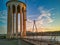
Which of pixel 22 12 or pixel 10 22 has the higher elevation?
pixel 22 12

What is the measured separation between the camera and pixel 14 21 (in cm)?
2491

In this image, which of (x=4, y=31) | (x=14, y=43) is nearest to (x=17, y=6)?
(x=4, y=31)

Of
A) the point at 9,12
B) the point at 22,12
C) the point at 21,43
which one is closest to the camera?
the point at 21,43

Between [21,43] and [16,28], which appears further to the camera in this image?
[16,28]

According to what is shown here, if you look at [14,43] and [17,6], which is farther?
[17,6]

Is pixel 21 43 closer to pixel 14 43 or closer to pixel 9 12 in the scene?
pixel 14 43

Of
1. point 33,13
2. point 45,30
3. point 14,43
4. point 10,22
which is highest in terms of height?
point 33,13

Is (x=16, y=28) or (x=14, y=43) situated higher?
(x=16, y=28)

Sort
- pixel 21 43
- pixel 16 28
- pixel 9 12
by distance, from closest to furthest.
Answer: pixel 21 43 → pixel 16 28 → pixel 9 12

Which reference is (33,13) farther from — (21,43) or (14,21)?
(21,43)

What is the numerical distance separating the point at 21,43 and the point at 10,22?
7.39 m

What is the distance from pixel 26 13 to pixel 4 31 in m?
6.35

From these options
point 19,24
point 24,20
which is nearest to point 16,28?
point 19,24

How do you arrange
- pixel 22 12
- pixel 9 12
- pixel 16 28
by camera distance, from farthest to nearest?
pixel 22 12, pixel 9 12, pixel 16 28
